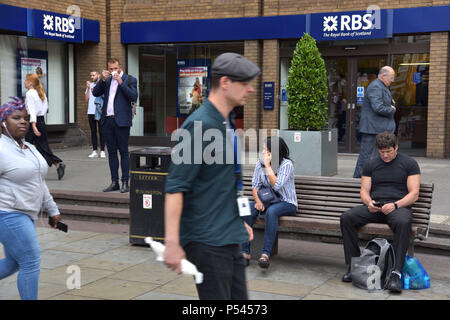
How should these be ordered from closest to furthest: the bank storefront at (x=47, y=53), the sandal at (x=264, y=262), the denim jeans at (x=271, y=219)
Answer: the sandal at (x=264, y=262), the denim jeans at (x=271, y=219), the bank storefront at (x=47, y=53)

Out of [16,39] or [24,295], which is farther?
[16,39]

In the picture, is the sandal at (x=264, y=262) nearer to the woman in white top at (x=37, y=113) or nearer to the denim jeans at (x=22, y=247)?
the denim jeans at (x=22, y=247)

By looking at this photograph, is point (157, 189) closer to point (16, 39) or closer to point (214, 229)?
point (214, 229)

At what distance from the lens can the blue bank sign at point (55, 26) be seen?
14.6 meters

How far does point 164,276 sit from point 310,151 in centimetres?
551

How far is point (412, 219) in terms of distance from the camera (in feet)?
18.4

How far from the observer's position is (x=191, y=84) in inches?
649

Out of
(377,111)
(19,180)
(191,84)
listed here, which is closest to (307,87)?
(377,111)

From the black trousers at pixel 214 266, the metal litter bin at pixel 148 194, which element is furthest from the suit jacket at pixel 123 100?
the black trousers at pixel 214 266

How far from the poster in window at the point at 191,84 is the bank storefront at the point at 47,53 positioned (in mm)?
2513

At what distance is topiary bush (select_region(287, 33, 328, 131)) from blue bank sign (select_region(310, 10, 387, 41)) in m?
3.77

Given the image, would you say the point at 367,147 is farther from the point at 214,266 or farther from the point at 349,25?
the point at 214,266

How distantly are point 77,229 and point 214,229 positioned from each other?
514cm
